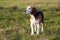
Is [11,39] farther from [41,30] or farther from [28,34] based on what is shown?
[41,30]

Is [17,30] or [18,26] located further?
[18,26]

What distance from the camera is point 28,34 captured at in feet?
32.3

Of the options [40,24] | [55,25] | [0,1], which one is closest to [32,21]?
[40,24]

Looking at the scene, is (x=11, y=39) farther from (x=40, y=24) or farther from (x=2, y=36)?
(x=40, y=24)

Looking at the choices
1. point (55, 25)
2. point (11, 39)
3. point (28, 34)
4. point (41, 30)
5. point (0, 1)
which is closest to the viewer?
point (11, 39)

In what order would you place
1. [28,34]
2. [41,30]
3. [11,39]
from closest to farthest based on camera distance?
[11,39]
[28,34]
[41,30]

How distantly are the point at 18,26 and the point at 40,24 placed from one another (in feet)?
2.86

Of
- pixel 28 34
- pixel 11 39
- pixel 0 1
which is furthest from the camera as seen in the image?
pixel 0 1

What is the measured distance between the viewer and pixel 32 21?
394 inches

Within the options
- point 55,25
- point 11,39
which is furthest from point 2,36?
point 55,25

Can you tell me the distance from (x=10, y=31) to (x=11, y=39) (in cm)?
125

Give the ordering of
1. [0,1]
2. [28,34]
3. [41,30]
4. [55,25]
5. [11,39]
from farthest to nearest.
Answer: [0,1]
[55,25]
[41,30]
[28,34]
[11,39]

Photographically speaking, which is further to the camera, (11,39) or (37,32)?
(37,32)

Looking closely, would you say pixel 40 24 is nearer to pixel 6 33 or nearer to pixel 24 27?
pixel 24 27
